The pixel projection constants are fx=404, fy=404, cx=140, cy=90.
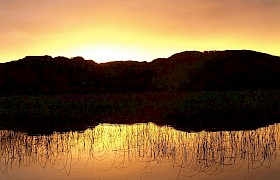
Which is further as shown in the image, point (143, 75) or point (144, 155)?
point (143, 75)

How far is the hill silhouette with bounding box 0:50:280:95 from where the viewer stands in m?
116

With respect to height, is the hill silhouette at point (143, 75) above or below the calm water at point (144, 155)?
above

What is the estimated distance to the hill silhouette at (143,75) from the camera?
11569 centimetres

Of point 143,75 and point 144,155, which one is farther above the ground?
point 143,75

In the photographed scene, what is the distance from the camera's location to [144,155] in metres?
16.7

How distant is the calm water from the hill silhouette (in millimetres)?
92748

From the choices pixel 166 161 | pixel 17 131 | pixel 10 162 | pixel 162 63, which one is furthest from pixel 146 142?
pixel 162 63

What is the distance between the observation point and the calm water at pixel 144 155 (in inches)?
531

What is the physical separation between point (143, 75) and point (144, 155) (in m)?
109

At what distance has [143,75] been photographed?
125 metres

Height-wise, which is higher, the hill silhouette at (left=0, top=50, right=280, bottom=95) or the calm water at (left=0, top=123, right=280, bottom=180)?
the hill silhouette at (left=0, top=50, right=280, bottom=95)

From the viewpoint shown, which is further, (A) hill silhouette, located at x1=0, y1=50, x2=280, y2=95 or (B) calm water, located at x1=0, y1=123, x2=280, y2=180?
(A) hill silhouette, located at x1=0, y1=50, x2=280, y2=95

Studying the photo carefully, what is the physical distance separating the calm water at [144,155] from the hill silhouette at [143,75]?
9275cm

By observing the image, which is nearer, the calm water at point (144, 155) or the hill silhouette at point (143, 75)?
the calm water at point (144, 155)
